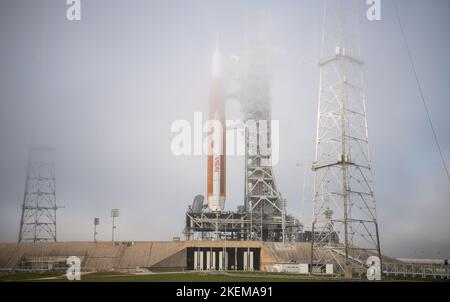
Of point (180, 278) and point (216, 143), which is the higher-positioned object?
point (216, 143)

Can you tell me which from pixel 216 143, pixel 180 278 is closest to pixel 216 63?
pixel 216 143

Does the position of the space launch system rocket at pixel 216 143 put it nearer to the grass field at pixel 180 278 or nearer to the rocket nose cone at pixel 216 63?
the rocket nose cone at pixel 216 63

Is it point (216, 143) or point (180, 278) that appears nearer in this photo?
point (180, 278)

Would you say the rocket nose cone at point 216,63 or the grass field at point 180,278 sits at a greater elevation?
the rocket nose cone at point 216,63

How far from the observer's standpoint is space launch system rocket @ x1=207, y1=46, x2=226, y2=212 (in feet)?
372

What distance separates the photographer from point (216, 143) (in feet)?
373

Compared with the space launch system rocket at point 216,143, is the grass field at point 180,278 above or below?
below

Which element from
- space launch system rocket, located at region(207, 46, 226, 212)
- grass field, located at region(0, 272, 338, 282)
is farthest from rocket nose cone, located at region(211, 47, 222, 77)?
grass field, located at region(0, 272, 338, 282)

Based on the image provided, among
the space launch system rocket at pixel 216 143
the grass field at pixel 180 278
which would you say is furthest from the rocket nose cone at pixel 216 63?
the grass field at pixel 180 278

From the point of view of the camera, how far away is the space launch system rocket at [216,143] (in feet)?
372

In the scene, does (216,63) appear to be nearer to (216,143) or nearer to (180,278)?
(216,143)

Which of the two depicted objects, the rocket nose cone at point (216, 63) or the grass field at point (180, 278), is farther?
the rocket nose cone at point (216, 63)
